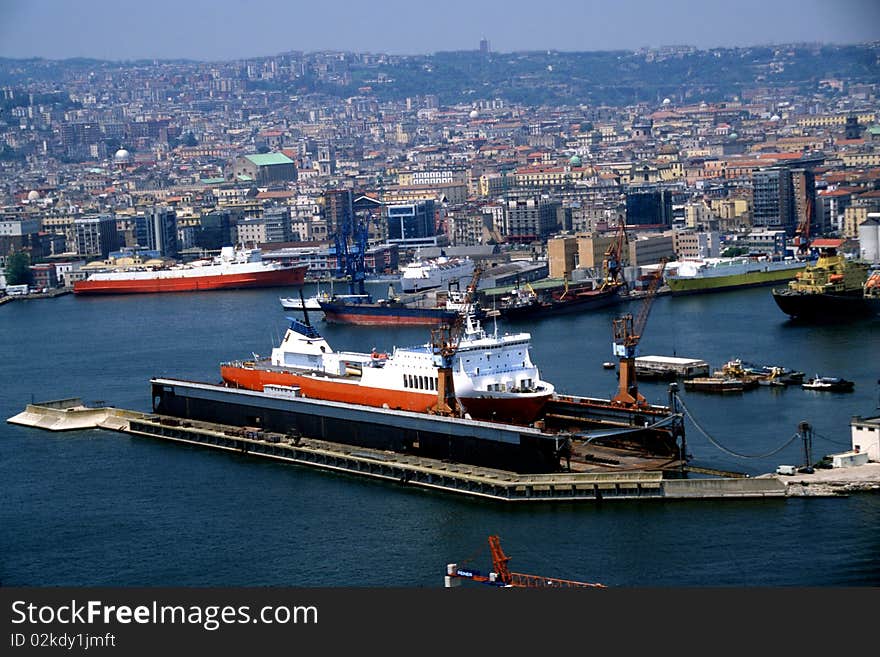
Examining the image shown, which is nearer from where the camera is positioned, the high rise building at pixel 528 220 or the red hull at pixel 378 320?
the red hull at pixel 378 320

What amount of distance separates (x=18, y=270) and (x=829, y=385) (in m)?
15.1

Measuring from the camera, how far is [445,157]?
43812 mm

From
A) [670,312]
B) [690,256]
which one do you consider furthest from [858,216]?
[670,312]

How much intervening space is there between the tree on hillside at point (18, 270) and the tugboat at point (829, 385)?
47.7 ft

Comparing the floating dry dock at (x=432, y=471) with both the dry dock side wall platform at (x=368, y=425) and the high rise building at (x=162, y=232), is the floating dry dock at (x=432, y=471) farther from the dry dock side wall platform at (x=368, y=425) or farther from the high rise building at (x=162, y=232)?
the high rise building at (x=162, y=232)

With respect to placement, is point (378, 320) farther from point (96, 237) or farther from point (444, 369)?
point (96, 237)

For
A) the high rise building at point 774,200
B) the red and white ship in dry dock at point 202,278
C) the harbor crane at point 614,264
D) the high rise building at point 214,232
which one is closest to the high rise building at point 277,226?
the high rise building at point 214,232

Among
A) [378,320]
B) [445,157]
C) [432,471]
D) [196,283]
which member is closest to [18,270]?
[196,283]

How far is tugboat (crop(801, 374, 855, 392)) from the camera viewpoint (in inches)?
439

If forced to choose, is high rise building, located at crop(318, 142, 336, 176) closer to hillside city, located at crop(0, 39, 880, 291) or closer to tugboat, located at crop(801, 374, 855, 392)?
hillside city, located at crop(0, 39, 880, 291)

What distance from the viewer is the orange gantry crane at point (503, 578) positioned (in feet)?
21.8

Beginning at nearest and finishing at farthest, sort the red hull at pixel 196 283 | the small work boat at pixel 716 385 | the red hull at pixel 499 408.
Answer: the red hull at pixel 499 408
the small work boat at pixel 716 385
the red hull at pixel 196 283

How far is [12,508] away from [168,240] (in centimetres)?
1911

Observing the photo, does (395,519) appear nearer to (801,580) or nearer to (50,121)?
(801,580)
